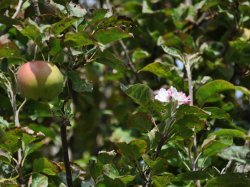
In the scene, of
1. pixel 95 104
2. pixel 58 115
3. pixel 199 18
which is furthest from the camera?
pixel 95 104

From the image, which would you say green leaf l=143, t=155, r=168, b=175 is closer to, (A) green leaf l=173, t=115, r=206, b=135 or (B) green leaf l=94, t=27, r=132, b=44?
(A) green leaf l=173, t=115, r=206, b=135

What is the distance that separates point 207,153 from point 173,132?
298 mm

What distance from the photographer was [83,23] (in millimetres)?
1712

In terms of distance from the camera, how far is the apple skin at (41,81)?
1.55 meters

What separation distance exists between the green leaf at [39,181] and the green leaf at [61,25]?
0.50 m

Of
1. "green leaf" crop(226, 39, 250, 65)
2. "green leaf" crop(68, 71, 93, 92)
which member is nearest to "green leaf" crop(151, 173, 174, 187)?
"green leaf" crop(68, 71, 93, 92)

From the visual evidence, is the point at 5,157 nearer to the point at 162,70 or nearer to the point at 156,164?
the point at 156,164

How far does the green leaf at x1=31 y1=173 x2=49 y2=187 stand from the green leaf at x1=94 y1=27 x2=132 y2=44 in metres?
0.48

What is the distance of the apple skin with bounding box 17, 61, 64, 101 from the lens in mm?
Result: 1549

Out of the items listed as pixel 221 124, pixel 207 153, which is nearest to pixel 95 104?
pixel 221 124

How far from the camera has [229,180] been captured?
177cm

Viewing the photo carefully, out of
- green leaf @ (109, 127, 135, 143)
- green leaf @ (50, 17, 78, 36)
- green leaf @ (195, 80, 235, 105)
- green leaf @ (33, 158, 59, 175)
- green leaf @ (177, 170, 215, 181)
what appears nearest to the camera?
green leaf @ (50, 17, 78, 36)

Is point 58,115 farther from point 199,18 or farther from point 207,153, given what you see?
point 199,18

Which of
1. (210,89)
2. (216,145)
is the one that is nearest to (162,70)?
(210,89)
